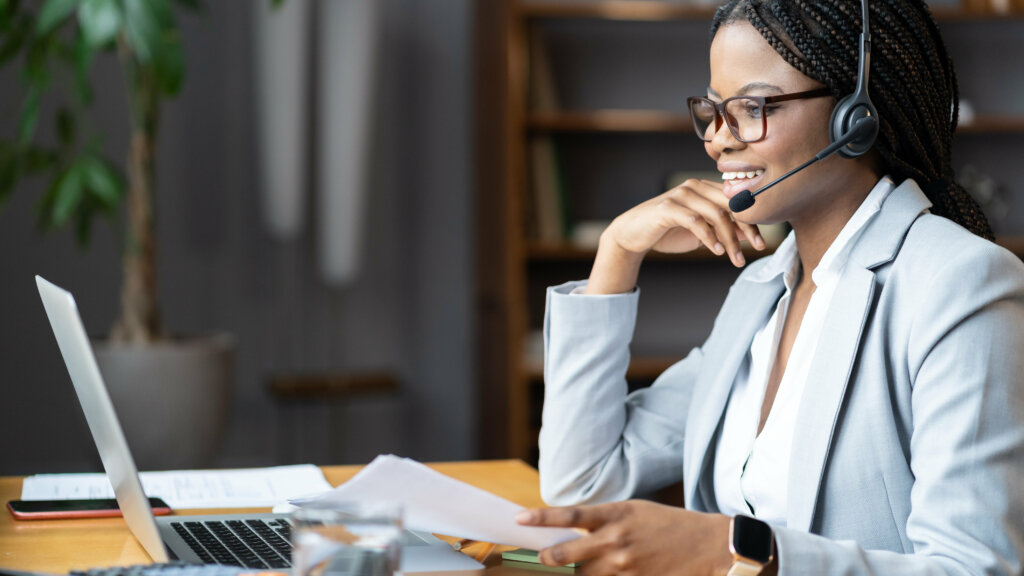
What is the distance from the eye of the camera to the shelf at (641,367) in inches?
124

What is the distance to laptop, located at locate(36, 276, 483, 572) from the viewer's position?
0.85 m

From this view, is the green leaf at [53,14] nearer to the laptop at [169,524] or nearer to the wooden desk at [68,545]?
the wooden desk at [68,545]

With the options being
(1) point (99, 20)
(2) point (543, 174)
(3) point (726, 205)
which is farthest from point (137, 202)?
(3) point (726, 205)

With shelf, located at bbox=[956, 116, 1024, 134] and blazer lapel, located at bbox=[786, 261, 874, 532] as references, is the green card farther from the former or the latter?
shelf, located at bbox=[956, 116, 1024, 134]

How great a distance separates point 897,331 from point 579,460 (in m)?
0.44

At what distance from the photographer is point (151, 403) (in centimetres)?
269

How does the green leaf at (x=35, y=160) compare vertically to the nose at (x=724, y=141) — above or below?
above

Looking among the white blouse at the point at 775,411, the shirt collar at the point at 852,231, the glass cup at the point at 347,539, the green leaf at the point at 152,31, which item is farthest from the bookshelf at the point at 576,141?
the glass cup at the point at 347,539

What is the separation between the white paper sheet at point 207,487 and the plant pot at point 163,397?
Answer: 4.41 feet

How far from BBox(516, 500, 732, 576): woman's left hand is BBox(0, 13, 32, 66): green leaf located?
2.22 metres

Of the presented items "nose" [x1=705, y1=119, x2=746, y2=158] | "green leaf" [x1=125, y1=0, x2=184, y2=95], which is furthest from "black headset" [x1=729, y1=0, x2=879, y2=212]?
"green leaf" [x1=125, y1=0, x2=184, y2=95]

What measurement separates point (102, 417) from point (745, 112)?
28.6 inches

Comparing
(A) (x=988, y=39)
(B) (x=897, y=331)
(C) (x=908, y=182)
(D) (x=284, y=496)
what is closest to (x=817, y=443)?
(B) (x=897, y=331)

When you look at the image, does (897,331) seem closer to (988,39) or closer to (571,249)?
(571,249)
